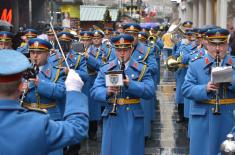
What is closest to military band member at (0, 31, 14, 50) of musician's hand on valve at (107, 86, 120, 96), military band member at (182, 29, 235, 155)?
musician's hand on valve at (107, 86, 120, 96)

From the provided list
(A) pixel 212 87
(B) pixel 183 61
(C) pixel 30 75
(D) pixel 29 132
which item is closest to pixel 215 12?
(B) pixel 183 61

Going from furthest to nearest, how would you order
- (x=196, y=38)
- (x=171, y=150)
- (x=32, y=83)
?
(x=196, y=38) → (x=171, y=150) → (x=32, y=83)

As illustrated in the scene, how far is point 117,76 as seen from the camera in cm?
615

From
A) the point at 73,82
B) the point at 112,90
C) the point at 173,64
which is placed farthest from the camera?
the point at 173,64

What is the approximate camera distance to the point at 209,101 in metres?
6.51

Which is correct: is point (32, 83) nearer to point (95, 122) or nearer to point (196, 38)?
point (95, 122)

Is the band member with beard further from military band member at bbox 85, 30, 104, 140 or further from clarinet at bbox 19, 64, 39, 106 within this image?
military band member at bbox 85, 30, 104, 140

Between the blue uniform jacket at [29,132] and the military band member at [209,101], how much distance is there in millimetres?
3221

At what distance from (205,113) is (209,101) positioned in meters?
0.16

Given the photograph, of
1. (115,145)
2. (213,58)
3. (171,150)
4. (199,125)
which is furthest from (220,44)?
(171,150)

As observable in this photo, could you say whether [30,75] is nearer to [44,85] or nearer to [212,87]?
[44,85]

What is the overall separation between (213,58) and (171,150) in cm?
347

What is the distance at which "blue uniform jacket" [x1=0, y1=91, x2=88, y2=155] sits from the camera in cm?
318

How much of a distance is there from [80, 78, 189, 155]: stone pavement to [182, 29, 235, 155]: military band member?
2.90 m
